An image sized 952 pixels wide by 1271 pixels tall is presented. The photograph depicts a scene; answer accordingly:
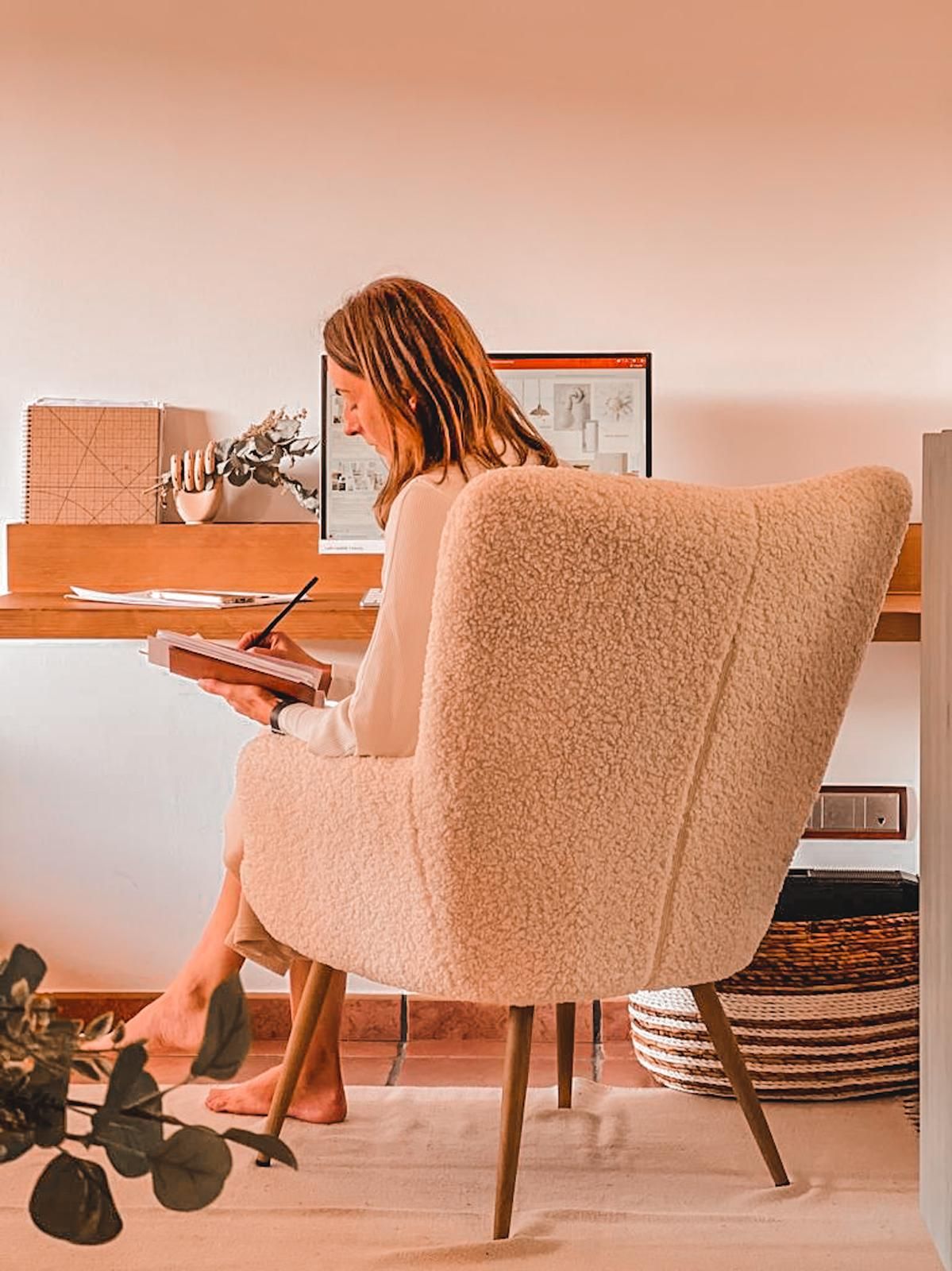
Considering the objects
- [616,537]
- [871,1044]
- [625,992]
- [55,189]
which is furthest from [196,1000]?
[55,189]

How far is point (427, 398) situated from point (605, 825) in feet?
1.93

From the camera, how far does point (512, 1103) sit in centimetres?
186

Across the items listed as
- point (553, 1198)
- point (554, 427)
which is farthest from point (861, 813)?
point (553, 1198)

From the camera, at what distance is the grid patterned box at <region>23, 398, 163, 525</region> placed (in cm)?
266

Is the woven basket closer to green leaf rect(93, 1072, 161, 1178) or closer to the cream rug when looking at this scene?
the cream rug

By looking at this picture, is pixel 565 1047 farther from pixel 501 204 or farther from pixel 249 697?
pixel 501 204

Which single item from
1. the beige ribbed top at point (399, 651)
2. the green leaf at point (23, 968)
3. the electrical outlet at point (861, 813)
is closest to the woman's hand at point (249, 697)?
the beige ribbed top at point (399, 651)

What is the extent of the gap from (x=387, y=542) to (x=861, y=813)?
3.99 feet

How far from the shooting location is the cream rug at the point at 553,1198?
1.85m

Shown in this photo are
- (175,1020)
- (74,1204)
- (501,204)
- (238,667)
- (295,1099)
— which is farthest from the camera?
(501,204)

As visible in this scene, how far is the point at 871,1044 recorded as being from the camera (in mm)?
2342

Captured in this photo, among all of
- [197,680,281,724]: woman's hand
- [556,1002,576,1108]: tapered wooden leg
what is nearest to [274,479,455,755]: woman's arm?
[197,680,281,724]: woman's hand

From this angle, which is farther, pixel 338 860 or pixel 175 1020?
pixel 175 1020

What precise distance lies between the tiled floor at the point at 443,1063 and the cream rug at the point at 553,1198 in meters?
0.14
